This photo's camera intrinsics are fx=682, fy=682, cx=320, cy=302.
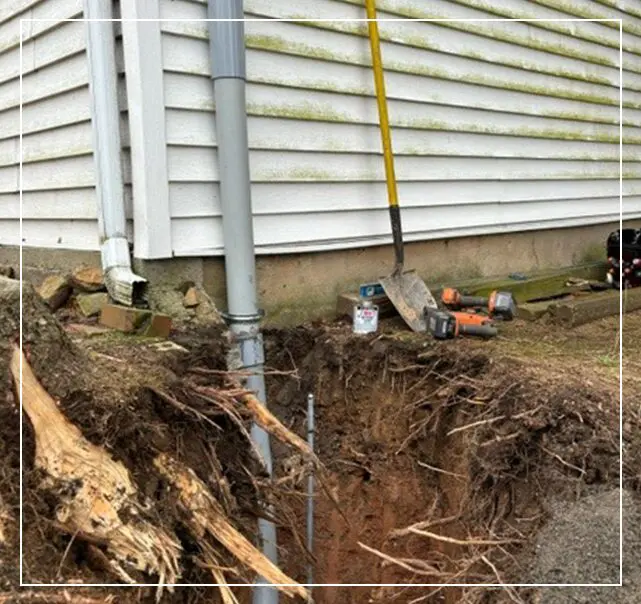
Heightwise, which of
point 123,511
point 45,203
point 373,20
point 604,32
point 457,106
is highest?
point 604,32

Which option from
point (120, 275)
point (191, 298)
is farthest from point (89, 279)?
point (191, 298)

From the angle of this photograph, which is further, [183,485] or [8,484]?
[183,485]

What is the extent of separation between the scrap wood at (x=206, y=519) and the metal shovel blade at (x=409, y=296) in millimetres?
2080

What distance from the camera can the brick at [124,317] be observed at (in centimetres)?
320

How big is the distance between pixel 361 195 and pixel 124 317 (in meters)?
1.76

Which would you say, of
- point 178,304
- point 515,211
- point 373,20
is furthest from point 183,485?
point 515,211

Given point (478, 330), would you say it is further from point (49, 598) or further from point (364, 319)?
point (49, 598)

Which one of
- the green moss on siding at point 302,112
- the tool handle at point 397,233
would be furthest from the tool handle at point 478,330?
the green moss on siding at point 302,112

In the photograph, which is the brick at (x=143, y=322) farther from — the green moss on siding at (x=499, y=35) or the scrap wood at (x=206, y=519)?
the green moss on siding at (x=499, y=35)

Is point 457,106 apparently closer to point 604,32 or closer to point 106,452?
point 604,32

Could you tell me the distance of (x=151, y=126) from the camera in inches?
129

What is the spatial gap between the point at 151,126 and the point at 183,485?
1.87m

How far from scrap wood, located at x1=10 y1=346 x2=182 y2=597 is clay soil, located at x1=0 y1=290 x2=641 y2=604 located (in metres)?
0.04

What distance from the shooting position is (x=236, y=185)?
11.2ft
